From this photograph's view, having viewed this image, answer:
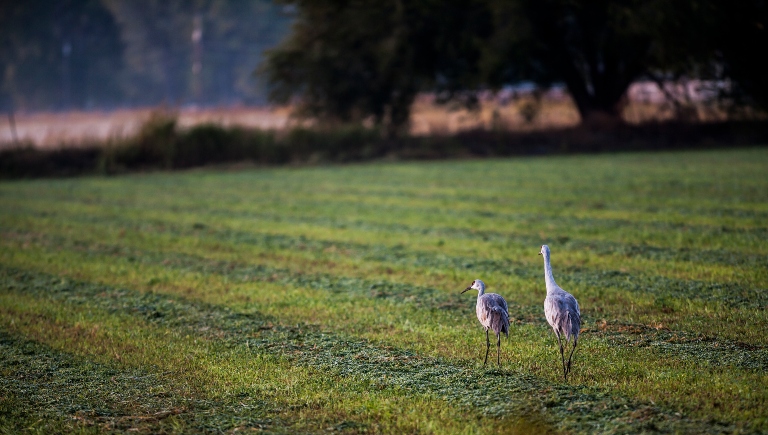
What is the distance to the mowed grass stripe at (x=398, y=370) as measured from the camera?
571cm

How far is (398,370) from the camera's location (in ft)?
22.6

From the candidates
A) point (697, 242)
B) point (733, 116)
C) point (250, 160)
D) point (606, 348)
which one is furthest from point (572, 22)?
point (606, 348)

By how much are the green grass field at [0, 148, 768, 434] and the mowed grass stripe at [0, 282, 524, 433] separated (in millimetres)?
27

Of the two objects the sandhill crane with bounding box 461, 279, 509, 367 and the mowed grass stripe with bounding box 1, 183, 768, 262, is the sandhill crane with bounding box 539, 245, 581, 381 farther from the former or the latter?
the mowed grass stripe with bounding box 1, 183, 768, 262

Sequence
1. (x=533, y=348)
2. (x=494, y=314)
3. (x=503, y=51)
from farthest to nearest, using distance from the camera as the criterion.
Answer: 1. (x=503, y=51)
2. (x=533, y=348)
3. (x=494, y=314)

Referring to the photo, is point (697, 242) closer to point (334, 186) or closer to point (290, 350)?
point (290, 350)

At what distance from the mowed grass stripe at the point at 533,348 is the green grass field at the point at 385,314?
0.03 meters

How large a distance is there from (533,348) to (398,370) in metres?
1.34

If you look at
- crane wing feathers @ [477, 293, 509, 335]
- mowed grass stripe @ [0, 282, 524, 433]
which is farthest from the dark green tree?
crane wing feathers @ [477, 293, 509, 335]

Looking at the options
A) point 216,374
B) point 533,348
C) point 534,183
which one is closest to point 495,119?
point 534,183

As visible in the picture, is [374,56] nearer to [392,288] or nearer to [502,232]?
[502,232]

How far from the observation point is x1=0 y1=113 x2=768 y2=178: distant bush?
2819 centimetres

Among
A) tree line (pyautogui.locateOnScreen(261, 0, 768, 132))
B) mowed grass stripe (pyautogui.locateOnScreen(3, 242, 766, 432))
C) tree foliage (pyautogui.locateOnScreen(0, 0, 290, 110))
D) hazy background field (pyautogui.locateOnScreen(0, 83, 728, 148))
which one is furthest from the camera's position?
tree foliage (pyautogui.locateOnScreen(0, 0, 290, 110))

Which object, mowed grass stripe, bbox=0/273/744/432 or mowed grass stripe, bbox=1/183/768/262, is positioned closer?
mowed grass stripe, bbox=0/273/744/432
